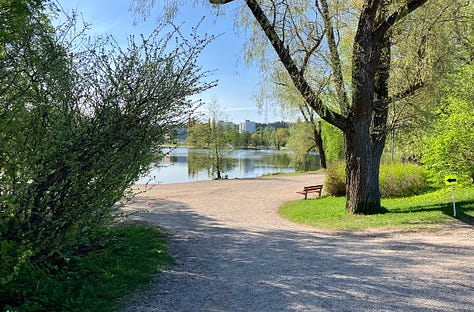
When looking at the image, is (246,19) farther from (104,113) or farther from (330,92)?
(104,113)

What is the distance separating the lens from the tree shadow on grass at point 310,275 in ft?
14.2

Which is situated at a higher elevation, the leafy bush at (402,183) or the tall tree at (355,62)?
the tall tree at (355,62)

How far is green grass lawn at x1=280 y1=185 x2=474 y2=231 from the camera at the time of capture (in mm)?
10062

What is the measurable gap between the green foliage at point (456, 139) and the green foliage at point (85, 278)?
8500 mm

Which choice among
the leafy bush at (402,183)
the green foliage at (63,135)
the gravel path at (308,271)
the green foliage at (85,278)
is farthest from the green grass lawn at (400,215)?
the green foliage at (63,135)

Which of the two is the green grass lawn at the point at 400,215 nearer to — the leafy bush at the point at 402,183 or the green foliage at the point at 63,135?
the leafy bush at the point at 402,183

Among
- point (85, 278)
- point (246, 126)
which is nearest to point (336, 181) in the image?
point (85, 278)

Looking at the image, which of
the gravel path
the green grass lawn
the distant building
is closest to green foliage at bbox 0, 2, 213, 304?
the gravel path

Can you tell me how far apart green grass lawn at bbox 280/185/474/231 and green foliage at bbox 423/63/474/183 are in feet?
3.75

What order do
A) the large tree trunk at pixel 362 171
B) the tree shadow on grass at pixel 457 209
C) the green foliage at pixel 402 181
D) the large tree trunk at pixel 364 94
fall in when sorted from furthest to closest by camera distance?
the green foliage at pixel 402 181
the large tree trunk at pixel 362 171
the large tree trunk at pixel 364 94
the tree shadow on grass at pixel 457 209

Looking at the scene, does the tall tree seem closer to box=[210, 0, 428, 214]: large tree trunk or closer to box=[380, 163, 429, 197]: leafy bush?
box=[210, 0, 428, 214]: large tree trunk

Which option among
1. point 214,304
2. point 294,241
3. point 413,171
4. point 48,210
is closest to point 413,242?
point 294,241

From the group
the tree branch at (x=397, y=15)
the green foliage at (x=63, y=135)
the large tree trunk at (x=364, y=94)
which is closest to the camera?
the green foliage at (x=63, y=135)

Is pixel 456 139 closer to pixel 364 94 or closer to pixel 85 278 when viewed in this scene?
pixel 364 94
